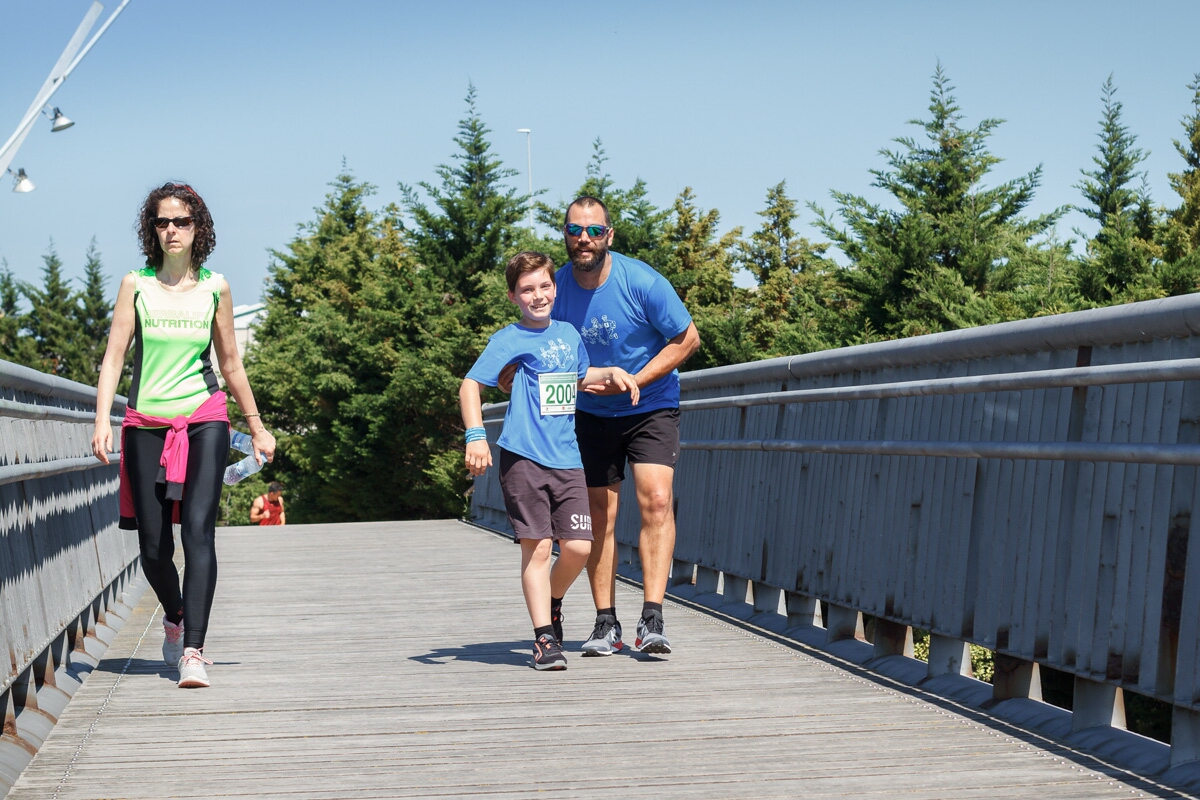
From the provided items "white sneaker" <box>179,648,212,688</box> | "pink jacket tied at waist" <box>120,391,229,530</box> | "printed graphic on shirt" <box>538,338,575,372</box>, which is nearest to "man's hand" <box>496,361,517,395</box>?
"printed graphic on shirt" <box>538,338,575,372</box>

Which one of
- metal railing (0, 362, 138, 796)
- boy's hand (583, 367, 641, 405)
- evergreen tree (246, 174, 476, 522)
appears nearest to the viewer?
metal railing (0, 362, 138, 796)

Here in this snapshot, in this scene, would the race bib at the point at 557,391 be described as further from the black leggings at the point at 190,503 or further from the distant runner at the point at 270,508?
the distant runner at the point at 270,508

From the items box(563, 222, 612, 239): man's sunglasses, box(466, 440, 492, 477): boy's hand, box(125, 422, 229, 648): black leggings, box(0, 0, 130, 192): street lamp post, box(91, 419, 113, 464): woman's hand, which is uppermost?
box(0, 0, 130, 192): street lamp post

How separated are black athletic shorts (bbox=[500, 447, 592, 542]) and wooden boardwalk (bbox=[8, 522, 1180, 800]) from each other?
0.60 metres

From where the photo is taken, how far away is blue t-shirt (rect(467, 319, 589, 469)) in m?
6.62

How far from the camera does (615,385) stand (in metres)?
6.58

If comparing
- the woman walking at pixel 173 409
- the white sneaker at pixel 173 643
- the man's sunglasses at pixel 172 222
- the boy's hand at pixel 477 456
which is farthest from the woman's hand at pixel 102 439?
the boy's hand at pixel 477 456

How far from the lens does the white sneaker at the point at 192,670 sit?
617 centimetres

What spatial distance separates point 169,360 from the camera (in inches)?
246

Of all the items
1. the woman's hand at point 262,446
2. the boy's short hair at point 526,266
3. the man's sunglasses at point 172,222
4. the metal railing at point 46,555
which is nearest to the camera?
the metal railing at point 46,555

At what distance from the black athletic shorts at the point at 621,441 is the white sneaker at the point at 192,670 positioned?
1.86 meters

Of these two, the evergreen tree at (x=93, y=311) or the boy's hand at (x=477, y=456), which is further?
the evergreen tree at (x=93, y=311)

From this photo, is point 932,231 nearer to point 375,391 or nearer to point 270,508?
point 270,508

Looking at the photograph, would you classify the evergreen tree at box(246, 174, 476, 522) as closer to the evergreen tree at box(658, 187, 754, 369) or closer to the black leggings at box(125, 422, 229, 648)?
the evergreen tree at box(658, 187, 754, 369)
